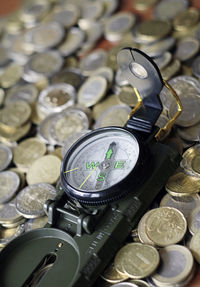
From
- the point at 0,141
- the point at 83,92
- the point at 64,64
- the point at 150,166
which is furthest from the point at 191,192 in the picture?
the point at 64,64

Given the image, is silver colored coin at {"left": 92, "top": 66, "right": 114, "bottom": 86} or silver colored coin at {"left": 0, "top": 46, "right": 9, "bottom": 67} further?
silver colored coin at {"left": 0, "top": 46, "right": 9, "bottom": 67}

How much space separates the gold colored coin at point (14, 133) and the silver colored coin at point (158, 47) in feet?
1.43

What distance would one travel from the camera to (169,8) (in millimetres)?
1740

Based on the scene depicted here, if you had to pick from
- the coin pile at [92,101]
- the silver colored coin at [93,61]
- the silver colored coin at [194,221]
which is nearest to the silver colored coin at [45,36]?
the coin pile at [92,101]

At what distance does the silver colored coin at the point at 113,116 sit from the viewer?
1.41m

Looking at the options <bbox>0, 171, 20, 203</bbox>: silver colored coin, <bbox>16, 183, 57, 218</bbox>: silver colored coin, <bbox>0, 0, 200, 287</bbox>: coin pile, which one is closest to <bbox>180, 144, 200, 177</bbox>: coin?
<bbox>0, 0, 200, 287</bbox>: coin pile

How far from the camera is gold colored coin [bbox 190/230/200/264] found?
105cm

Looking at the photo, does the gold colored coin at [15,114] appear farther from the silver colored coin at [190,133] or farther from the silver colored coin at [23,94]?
the silver colored coin at [190,133]

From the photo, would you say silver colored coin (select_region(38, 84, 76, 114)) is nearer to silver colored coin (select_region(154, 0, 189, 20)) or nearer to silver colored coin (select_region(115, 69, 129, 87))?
silver colored coin (select_region(115, 69, 129, 87))

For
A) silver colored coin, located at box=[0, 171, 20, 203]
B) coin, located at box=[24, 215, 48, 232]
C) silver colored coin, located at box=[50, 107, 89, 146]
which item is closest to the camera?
coin, located at box=[24, 215, 48, 232]

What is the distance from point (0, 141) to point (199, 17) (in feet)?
2.48

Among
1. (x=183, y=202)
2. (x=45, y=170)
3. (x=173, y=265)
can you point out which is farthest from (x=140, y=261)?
(x=45, y=170)

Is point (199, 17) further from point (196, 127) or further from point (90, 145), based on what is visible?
point (90, 145)

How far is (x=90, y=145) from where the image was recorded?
1.22 meters
